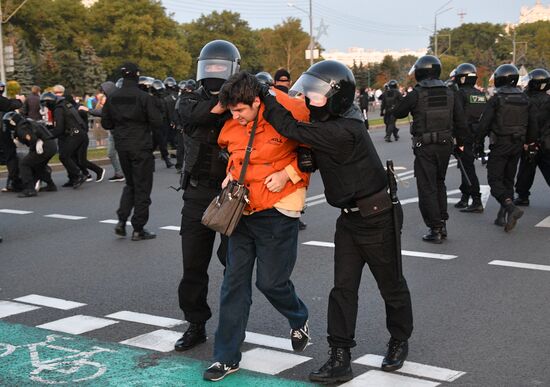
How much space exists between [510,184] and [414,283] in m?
3.61

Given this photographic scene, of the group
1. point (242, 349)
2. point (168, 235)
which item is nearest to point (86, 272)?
point (168, 235)

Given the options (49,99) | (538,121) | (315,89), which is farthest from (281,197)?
(49,99)

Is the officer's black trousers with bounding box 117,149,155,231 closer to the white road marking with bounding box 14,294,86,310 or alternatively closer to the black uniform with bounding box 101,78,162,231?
the black uniform with bounding box 101,78,162,231

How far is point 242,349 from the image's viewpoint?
5.30 metres

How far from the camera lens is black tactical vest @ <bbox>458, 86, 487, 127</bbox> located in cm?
1154

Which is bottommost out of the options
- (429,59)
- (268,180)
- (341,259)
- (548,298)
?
(548,298)

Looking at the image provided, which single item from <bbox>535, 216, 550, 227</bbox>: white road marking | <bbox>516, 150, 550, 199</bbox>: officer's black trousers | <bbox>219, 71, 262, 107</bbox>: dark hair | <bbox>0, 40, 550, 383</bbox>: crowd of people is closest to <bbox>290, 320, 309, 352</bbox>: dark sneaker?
<bbox>0, 40, 550, 383</bbox>: crowd of people

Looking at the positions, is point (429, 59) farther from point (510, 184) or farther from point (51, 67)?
point (51, 67)

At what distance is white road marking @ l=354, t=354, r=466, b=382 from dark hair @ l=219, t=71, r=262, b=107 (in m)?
1.75

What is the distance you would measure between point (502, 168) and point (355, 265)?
578cm

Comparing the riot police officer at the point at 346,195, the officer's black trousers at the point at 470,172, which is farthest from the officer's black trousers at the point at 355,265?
the officer's black trousers at the point at 470,172

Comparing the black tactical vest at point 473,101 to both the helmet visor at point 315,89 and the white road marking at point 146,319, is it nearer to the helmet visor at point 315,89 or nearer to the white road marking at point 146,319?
the white road marking at point 146,319

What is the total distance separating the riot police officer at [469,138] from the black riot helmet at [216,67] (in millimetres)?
6193

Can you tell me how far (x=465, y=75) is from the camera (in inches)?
445
